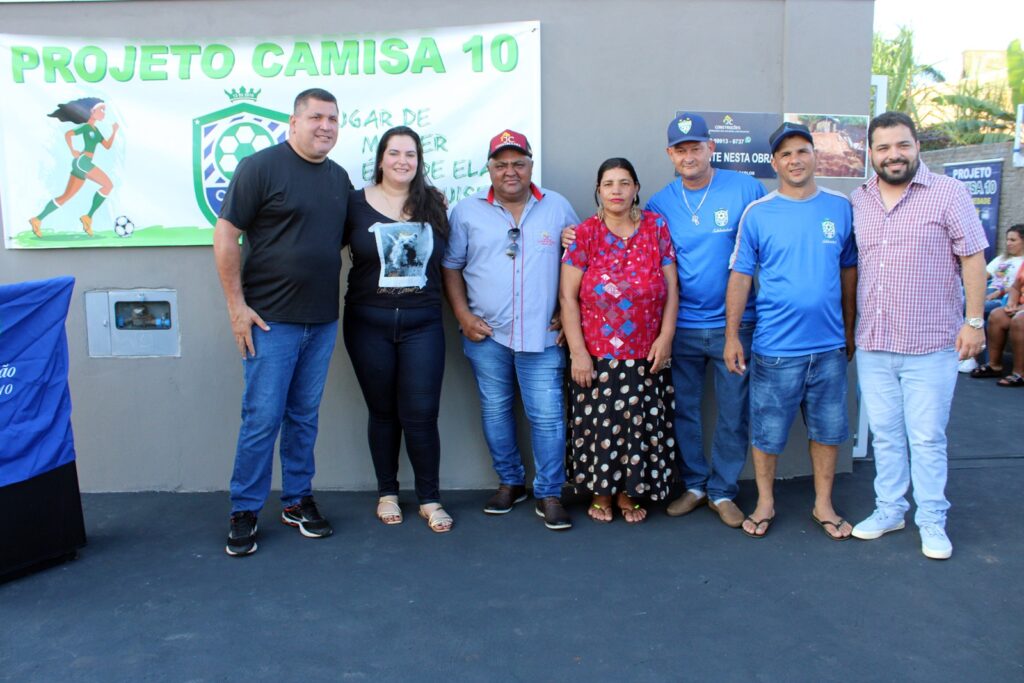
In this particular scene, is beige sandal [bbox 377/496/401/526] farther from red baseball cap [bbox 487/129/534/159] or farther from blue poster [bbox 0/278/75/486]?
red baseball cap [bbox 487/129/534/159]

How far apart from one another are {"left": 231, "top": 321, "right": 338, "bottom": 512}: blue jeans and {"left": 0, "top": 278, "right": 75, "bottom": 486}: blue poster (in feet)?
2.57

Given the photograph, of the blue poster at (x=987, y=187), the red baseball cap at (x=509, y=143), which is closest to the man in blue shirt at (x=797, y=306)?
the red baseball cap at (x=509, y=143)

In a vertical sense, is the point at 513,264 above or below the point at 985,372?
above

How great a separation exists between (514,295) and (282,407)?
120 cm

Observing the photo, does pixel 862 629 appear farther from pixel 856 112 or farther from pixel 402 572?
pixel 856 112

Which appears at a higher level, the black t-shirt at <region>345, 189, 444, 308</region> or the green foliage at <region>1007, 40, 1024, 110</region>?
the green foliage at <region>1007, 40, 1024, 110</region>

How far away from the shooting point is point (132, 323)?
437 cm

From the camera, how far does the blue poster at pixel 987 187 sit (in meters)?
10.8

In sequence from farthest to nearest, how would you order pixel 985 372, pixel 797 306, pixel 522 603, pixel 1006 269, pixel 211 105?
pixel 1006 269 → pixel 985 372 → pixel 211 105 → pixel 797 306 → pixel 522 603

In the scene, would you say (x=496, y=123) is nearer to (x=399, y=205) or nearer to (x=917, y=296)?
(x=399, y=205)

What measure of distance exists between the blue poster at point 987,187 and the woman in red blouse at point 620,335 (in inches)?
351

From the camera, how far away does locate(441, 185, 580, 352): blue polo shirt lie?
12.5ft

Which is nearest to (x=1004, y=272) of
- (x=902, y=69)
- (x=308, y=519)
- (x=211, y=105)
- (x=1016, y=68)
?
(x=308, y=519)

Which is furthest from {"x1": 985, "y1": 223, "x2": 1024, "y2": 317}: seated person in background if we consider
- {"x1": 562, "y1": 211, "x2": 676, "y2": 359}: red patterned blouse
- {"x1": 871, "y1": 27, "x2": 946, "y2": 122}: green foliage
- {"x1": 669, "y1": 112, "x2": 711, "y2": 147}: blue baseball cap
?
{"x1": 871, "y1": 27, "x2": 946, "y2": 122}: green foliage
